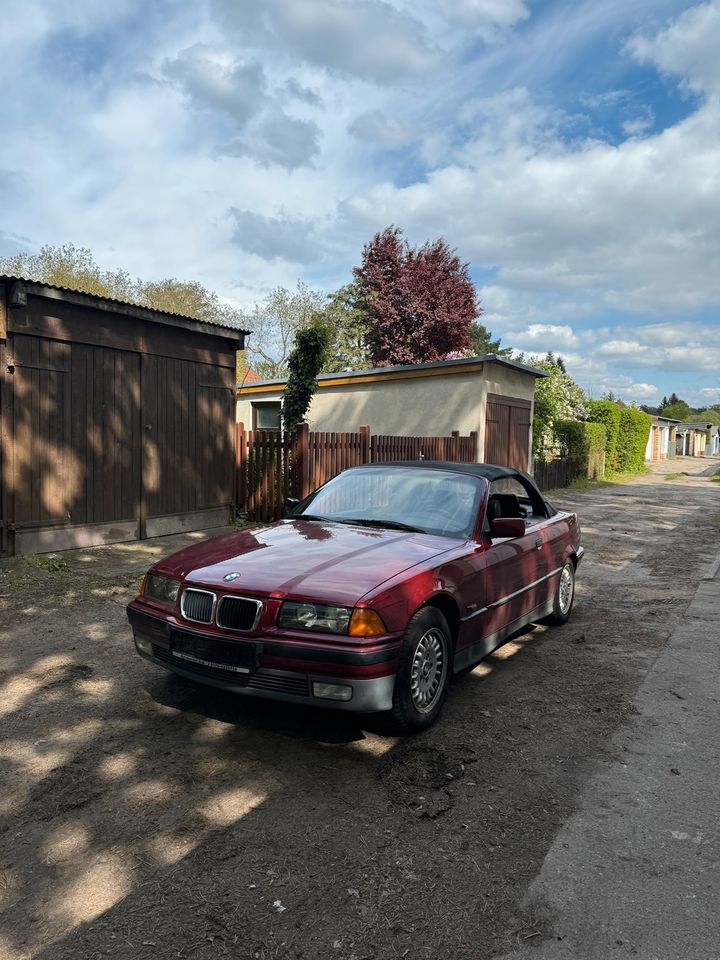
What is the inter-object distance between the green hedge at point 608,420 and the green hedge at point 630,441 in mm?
777

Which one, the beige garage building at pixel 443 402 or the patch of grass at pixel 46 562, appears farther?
the beige garage building at pixel 443 402

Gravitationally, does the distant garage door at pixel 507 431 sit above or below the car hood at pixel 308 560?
above

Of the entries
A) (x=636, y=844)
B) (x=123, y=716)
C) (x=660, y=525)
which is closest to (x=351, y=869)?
(x=636, y=844)

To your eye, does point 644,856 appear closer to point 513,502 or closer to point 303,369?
point 513,502

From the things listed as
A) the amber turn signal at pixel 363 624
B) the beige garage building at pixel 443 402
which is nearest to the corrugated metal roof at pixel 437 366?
the beige garage building at pixel 443 402

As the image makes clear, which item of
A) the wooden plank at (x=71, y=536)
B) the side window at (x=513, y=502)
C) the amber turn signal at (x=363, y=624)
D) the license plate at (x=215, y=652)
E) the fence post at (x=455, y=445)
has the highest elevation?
the fence post at (x=455, y=445)

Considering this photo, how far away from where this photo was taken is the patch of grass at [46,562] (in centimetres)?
790

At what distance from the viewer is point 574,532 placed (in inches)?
253

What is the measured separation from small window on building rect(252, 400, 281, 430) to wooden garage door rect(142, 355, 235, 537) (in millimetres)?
10605

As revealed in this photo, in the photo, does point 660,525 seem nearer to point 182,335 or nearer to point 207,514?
point 207,514

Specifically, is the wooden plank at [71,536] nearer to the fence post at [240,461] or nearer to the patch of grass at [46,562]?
the patch of grass at [46,562]

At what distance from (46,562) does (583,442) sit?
21.0m

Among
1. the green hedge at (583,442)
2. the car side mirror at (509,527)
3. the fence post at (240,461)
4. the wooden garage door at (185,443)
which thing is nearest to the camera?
the car side mirror at (509,527)

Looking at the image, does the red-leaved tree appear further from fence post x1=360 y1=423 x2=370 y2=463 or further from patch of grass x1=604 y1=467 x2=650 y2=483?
fence post x1=360 y1=423 x2=370 y2=463
